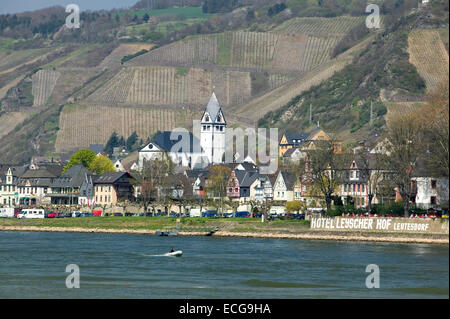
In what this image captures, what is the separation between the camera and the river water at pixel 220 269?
2328 inches

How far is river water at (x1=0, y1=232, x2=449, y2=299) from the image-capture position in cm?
5912

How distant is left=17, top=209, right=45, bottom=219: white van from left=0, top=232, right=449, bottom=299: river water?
37.5 metres

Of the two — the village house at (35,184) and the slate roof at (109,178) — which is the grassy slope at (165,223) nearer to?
the slate roof at (109,178)

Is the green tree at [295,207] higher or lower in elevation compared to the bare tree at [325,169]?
lower

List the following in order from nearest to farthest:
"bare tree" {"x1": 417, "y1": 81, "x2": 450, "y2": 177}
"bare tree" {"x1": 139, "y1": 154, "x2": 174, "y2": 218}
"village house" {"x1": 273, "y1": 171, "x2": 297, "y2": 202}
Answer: "bare tree" {"x1": 417, "y1": 81, "x2": 450, "y2": 177}, "bare tree" {"x1": 139, "y1": 154, "x2": 174, "y2": 218}, "village house" {"x1": 273, "y1": 171, "x2": 297, "y2": 202}

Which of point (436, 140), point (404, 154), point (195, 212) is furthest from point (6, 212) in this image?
point (436, 140)

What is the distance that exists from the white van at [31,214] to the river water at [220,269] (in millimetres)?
37454

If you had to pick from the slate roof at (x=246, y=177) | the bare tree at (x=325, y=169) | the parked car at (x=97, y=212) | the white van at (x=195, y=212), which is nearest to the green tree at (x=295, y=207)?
the bare tree at (x=325, y=169)

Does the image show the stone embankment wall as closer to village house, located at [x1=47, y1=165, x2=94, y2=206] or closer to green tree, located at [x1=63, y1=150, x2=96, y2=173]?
village house, located at [x1=47, y1=165, x2=94, y2=206]

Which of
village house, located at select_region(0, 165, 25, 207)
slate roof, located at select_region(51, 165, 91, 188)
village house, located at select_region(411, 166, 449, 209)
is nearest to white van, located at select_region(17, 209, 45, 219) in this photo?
slate roof, located at select_region(51, 165, 91, 188)

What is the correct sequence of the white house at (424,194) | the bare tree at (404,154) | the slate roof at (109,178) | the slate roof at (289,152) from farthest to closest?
the slate roof at (289,152), the slate roof at (109,178), the bare tree at (404,154), the white house at (424,194)

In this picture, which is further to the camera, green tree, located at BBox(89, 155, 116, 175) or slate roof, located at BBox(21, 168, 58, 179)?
green tree, located at BBox(89, 155, 116, 175)

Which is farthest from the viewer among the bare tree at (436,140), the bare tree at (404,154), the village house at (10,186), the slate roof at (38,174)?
the village house at (10,186)

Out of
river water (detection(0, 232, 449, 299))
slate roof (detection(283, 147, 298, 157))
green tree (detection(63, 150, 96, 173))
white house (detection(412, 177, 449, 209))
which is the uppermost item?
slate roof (detection(283, 147, 298, 157))
